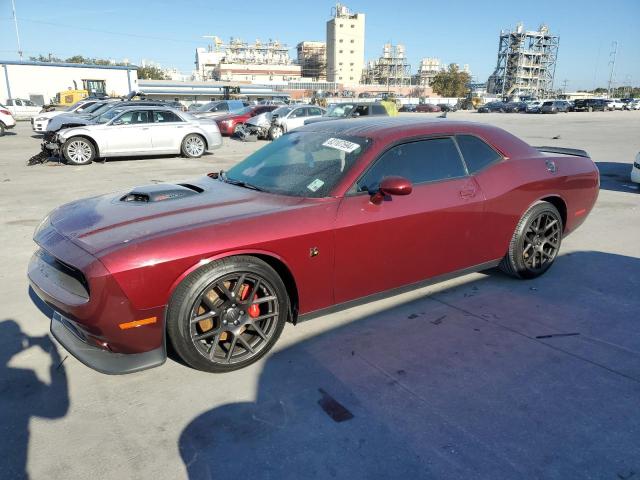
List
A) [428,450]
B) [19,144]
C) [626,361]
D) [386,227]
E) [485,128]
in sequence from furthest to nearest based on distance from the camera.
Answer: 1. [19,144]
2. [485,128]
3. [386,227]
4. [626,361]
5. [428,450]

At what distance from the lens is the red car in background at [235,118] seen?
68.8ft

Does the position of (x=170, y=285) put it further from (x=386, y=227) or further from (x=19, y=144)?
(x=19, y=144)

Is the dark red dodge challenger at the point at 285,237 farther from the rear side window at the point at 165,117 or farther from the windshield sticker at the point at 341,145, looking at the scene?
the rear side window at the point at 165,117

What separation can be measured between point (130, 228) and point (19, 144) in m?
17.8

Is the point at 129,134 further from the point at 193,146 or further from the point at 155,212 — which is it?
the point at 155,212

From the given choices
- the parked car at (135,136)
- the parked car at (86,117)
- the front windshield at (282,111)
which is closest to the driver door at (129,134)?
the parked car at (135,136)

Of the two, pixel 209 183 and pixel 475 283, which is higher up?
pixel 209 183

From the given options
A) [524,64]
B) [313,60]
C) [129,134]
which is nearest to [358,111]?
[129,134]

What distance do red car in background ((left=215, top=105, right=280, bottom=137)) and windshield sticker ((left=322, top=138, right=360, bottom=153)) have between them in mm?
18106

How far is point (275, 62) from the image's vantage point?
156 metres

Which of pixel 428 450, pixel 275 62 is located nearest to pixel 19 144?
pixel 428 450

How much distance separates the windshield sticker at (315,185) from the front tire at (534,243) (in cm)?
196

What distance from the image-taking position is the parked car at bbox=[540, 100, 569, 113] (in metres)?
49.5

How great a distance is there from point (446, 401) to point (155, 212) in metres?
2.14
